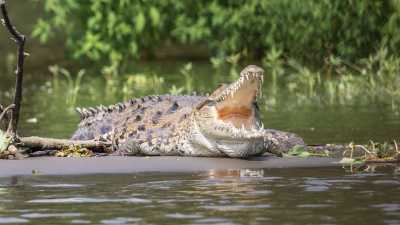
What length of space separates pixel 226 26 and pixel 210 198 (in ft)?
65.9

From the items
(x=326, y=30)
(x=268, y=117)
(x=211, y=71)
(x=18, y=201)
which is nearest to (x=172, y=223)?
(x=18, y=201)

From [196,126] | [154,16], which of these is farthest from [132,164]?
[154,16]

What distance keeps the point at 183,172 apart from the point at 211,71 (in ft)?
55.9

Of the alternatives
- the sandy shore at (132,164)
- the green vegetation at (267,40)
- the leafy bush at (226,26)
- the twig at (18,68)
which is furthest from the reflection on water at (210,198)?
the leafy bush at (226,26)

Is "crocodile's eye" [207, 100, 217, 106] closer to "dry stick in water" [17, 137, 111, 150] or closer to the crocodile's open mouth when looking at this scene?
the crocodile's open mouth

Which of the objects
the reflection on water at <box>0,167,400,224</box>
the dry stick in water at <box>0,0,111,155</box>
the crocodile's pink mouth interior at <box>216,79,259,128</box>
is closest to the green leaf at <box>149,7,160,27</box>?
the dry stick in water at <box>0,0,111,155</box>

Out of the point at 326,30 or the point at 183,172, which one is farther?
the point at 326,30

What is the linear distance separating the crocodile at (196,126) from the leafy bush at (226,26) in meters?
10.3

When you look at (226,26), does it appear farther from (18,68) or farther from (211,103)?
(18,68)

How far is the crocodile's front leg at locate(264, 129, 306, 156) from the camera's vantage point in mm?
13524

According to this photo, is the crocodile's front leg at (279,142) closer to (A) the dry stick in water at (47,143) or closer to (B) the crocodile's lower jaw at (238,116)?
(B) the crocodile's lower jaw at (238,116)

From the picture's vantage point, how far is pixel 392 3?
23703 mm

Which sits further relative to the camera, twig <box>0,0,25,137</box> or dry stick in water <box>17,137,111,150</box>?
dry stick in water <box>17,137,111,150</box>

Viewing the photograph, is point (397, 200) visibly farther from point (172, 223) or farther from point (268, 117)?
point (268, 117)
